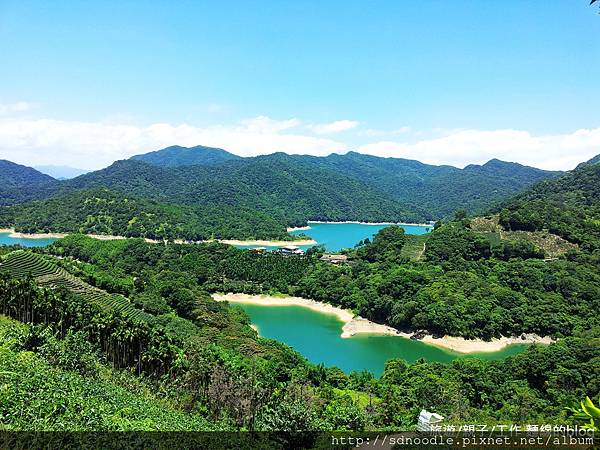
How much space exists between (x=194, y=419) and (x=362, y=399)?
9.97 m

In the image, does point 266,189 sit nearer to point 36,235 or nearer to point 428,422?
point 36,235

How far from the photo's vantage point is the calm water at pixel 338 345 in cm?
3966

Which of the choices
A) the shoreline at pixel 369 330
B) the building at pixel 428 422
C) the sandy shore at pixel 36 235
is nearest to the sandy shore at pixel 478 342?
the shoreline at pixel 369 330

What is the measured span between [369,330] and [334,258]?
2644 centimetres

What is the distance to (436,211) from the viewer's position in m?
170

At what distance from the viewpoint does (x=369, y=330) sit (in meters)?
47.6

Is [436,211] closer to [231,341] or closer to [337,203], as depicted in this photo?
[337,203]

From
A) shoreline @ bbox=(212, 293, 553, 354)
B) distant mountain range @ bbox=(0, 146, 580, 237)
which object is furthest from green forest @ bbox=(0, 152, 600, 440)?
distant mountain range @ bbox=(0, 146, 580, 237)

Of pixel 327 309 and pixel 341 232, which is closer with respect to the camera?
pixel 327 309

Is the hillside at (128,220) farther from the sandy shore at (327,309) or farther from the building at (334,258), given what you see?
the sandy shore at (327,309)

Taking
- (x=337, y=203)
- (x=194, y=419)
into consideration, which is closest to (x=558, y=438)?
(x=194, y=419)

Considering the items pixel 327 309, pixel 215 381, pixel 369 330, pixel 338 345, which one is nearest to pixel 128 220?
pixel 327 309

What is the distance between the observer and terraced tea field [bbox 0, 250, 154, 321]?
40094 millimetres

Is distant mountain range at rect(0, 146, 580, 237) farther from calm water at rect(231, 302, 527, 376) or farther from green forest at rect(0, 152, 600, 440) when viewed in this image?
calm water at rect(231, 302, 527, 376)
